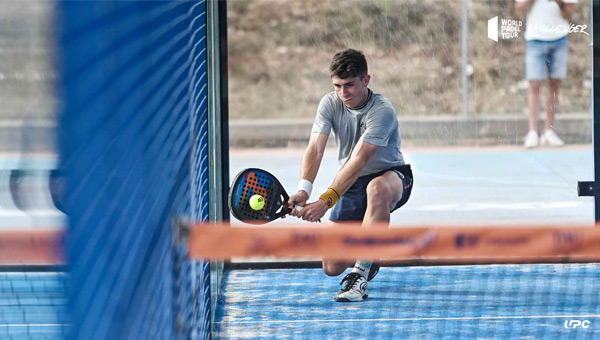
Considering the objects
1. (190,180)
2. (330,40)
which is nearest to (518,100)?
(330,40)

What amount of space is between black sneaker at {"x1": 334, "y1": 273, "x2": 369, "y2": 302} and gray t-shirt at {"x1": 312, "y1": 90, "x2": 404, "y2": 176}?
2.17 feet

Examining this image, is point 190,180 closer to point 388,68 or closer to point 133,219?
point 133,219


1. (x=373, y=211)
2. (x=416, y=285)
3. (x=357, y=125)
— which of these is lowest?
(x=416, y=285)

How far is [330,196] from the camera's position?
17.7ft

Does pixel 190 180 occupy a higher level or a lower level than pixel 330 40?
lower

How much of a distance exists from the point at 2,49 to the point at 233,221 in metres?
4.62

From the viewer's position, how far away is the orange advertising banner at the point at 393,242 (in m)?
2.95

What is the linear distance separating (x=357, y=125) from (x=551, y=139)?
4.22m

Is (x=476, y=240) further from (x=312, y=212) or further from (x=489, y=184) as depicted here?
(x=489, y=184)

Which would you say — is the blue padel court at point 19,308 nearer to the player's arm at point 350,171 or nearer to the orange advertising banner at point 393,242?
the orange advertising banner at point 393,242

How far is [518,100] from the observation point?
9.93 m

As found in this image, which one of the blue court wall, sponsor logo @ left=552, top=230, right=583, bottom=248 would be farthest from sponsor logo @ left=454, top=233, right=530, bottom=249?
the blue court wall

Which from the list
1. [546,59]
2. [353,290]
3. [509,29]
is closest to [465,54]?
[546,59]

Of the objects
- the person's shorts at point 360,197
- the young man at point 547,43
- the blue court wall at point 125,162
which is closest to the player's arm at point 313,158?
the person's shorts at point 360,197
